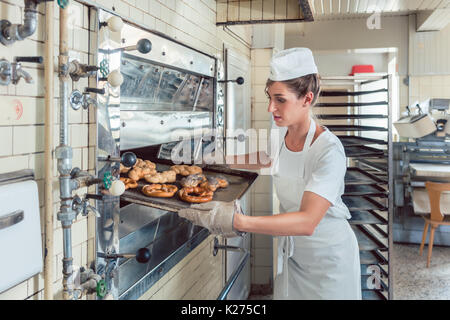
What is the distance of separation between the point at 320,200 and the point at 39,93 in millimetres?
1075

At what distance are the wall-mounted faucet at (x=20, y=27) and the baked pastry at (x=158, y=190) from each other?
0.74m

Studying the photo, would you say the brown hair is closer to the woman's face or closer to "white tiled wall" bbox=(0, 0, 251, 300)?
the woman's face

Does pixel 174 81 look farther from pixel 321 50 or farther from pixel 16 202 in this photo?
pixel 321 50

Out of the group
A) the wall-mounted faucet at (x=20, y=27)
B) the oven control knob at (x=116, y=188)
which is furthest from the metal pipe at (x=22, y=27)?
the oven control knob at (x=116, y=188)

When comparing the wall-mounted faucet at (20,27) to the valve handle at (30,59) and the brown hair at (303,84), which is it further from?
the brown hair at (303,84)

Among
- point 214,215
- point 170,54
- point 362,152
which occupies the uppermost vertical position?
point 170,54

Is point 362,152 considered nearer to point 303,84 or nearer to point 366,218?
point 366,218

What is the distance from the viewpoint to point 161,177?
1.78 metres

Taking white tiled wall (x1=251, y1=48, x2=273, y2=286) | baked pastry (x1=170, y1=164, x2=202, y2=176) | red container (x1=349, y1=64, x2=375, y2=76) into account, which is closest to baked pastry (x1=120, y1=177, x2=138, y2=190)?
baked pastry (x1=170, y1=164, x2=202, y2=176)

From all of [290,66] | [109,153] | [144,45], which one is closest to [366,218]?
[290,66]

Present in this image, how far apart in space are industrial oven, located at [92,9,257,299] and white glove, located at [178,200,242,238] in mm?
65

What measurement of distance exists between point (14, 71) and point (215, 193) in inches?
39.8

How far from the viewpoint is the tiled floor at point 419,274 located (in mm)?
3729
